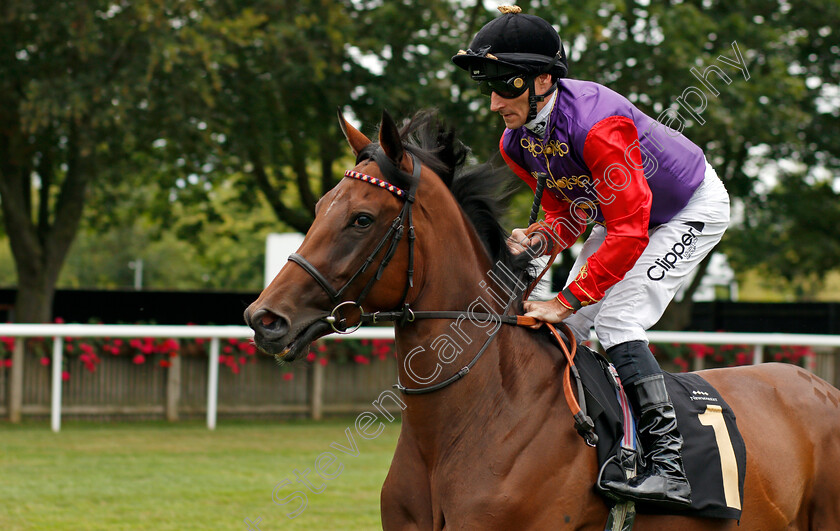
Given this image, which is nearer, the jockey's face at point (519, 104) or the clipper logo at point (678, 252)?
the jockey's face at point (519, 104)

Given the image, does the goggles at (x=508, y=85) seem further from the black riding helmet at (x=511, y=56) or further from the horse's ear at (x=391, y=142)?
the horse's ear at (x=391, y=142)

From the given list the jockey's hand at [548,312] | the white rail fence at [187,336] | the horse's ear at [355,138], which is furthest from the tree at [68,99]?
the jockey's hand at [548,312]

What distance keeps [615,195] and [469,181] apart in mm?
517

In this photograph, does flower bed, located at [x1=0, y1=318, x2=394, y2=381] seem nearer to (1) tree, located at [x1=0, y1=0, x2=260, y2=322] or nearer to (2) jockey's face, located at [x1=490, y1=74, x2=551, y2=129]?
(1) tree, located at [x1=0, y1=0, x2=260, y2=322]

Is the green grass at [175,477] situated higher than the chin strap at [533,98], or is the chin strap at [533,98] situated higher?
the chin strap at [533,98]

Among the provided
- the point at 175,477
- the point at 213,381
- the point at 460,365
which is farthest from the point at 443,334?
the point at 213,381

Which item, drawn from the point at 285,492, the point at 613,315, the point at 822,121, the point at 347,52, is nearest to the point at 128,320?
the point at 347,52

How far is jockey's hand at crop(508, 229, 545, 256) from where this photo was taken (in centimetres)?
322

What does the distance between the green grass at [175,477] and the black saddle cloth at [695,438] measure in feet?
9.63

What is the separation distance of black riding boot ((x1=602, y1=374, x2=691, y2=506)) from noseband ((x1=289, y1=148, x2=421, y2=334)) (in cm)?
87

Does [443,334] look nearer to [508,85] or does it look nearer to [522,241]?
[522,241]

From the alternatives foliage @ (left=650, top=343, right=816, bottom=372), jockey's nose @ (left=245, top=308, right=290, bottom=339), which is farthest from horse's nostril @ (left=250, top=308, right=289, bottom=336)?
foliage @ (left=650, top=343, right=816, bottom=372)

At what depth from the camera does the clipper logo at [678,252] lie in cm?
320

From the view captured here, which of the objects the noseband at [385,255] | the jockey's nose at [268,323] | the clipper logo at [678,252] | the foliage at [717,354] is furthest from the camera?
the foliage at [717,354]
